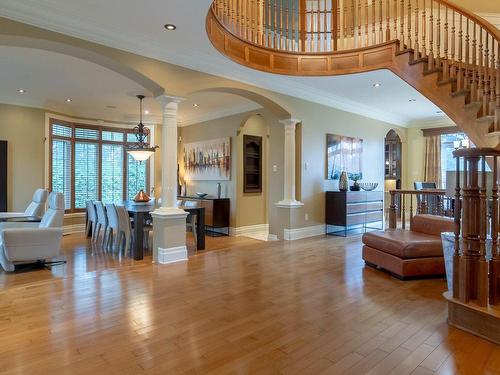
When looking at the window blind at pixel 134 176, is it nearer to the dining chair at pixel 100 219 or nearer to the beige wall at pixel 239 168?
the beige wall at pixel 239 168

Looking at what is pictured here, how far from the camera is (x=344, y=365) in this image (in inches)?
74.3

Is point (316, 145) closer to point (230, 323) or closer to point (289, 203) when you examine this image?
point (289, 203)

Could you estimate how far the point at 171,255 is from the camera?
4371 mm

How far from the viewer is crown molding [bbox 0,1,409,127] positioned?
317 cm

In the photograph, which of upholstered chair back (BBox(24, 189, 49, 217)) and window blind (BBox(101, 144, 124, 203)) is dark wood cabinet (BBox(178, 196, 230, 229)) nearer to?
window blind (BBox(101, 144, 124, 203))

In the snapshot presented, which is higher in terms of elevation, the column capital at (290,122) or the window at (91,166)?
the column capital at (290,122)

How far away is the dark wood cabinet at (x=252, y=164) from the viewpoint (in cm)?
732

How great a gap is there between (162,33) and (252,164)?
13.5 ft

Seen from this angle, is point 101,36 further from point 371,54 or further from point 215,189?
point 215,189

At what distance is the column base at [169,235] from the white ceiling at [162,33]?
209 cm

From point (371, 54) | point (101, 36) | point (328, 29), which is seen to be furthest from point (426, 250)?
point (101, 36)

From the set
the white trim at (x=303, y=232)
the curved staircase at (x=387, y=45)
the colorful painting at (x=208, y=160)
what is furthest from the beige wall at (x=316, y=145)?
the colorful painting at (x=208, y=160)

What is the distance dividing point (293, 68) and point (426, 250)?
11.2ft

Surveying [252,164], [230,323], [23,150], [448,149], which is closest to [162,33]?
[230,323]
